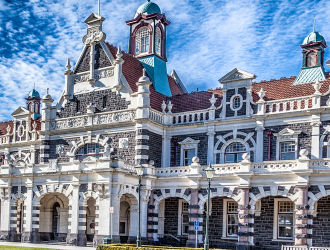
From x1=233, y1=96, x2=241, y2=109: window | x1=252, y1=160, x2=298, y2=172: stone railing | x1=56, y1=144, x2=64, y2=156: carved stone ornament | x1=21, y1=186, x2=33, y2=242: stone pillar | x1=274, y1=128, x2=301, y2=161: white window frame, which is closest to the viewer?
x1=252, y1=160, x2=298, y2=172: stone railing

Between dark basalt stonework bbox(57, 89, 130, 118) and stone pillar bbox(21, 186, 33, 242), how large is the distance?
7.94m

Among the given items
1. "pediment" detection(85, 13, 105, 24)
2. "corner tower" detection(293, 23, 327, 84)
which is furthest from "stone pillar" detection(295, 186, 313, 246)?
"pediment" detection(85, 13, 105, 24)

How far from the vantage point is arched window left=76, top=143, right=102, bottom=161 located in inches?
1630

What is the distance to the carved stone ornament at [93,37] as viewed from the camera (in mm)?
43084

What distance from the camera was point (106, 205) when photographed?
34.8 m

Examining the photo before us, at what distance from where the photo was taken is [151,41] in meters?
47.2

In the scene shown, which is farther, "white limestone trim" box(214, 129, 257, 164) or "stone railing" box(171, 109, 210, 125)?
"stone railing" box(171, 109, 210, 125)

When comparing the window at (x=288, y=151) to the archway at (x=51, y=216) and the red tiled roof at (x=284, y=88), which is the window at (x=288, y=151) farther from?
the archway at (x=51, y=216)

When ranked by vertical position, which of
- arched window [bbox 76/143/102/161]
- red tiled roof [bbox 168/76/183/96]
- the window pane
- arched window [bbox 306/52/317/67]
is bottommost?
the window pane

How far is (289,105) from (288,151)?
3454 millimetres

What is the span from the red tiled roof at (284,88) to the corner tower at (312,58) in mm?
775

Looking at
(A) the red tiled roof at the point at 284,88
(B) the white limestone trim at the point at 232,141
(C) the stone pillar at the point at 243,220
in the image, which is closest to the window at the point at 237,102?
(A) the red tiled roof at the point at 284,88

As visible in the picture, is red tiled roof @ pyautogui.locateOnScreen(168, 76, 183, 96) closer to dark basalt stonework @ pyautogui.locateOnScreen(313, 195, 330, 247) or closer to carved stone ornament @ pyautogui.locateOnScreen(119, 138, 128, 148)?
carved stone ornament @ pyautogui.locateOnScreen(119, 138, 128, 148)

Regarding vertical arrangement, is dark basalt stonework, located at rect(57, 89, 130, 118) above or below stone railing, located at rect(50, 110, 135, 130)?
above
